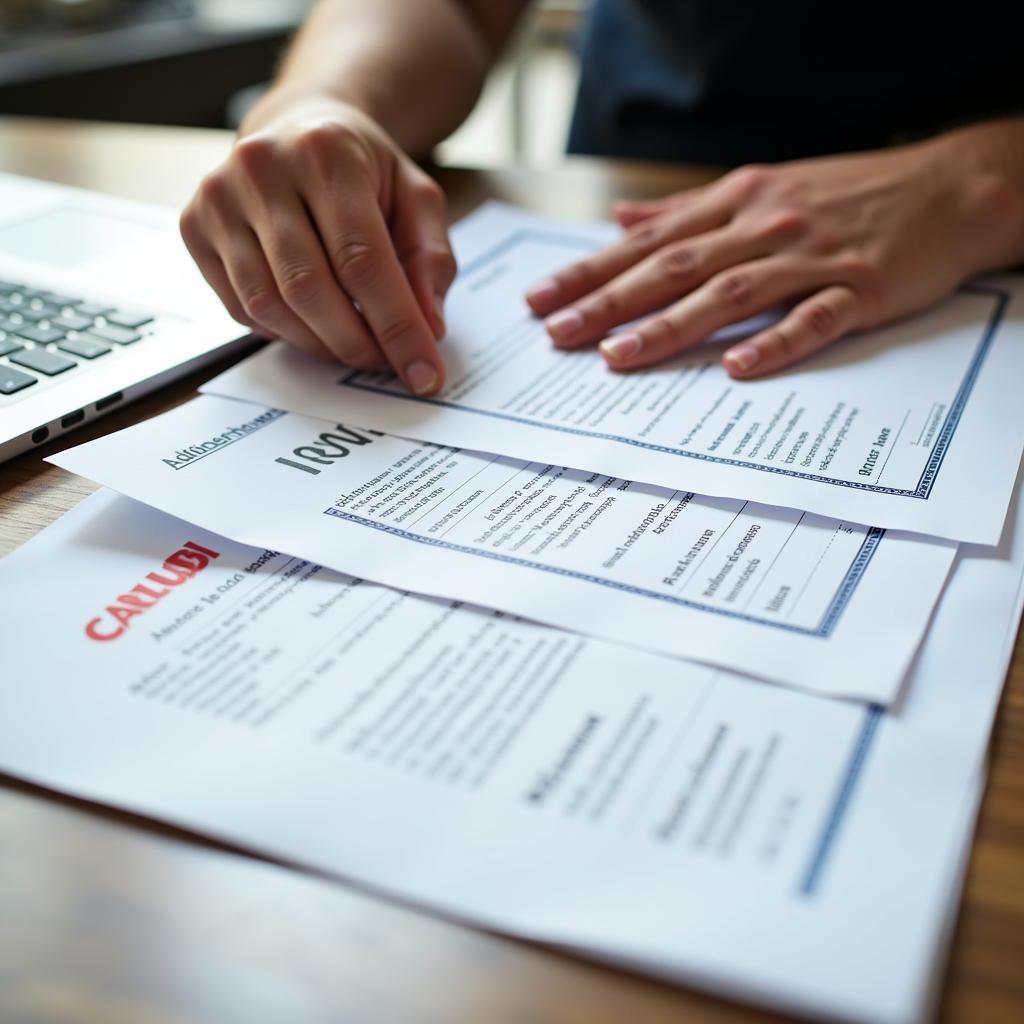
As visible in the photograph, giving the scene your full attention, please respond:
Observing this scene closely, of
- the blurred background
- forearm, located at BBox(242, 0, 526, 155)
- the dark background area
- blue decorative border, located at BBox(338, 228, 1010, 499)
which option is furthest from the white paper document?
the dark background area

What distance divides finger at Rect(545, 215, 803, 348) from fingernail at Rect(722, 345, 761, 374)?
0.09 m

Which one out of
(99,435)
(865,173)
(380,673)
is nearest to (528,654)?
(380,673)

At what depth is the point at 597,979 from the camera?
0.81 feet

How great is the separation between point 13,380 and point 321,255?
0.18 m

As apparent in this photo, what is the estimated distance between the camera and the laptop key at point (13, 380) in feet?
1.62

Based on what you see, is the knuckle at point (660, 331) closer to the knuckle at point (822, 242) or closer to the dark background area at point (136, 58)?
the knuckle at point (822, 242)

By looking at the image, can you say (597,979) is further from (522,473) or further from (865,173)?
(865,173)

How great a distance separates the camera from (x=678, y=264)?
0.62 meters

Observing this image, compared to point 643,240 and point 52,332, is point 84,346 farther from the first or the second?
point 643,240

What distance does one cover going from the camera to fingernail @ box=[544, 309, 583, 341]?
584 mm

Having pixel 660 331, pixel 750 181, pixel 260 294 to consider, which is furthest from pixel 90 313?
pixel 750 181

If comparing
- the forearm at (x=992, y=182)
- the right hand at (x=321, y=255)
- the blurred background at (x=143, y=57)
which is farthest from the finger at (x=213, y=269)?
the blurred background at (x=143, y=57)

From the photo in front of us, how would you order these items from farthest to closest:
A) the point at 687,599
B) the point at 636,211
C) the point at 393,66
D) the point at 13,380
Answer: the point at 393,66
the point at 636,211
the point at 13,380
the point at 687,599

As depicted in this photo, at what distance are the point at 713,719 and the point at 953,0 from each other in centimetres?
75
